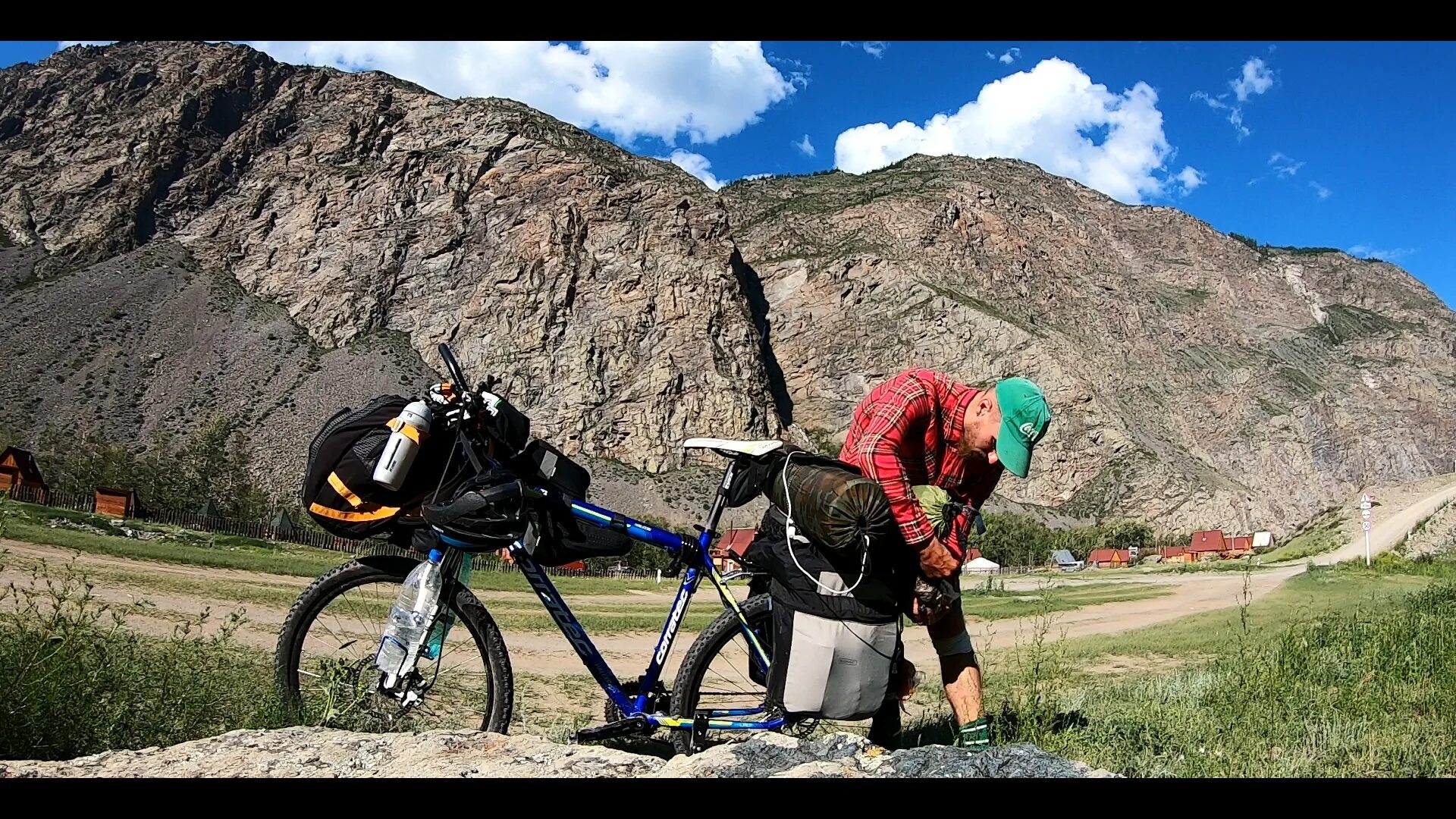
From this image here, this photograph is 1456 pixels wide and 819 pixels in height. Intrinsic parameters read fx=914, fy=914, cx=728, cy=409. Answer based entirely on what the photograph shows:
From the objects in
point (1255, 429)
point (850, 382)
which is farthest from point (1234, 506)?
point (850, 382)

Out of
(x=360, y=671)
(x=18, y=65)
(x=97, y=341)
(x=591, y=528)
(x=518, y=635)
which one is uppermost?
(x=18, y=65)

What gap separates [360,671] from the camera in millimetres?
4133

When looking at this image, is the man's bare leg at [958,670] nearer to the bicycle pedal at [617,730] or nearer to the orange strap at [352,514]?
the bicycle pedal at [617,730]

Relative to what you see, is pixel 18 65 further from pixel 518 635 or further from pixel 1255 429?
pixel 1255 429

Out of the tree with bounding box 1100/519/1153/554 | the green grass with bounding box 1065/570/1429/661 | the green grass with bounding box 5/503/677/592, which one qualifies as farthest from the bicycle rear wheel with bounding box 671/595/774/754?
the tree with bounding box 1100/519/1153/554

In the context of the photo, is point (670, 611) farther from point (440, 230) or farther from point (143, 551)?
point (440, 230)

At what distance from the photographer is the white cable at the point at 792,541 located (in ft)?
12.9

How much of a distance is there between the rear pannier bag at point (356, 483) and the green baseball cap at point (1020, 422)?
2.58 meters

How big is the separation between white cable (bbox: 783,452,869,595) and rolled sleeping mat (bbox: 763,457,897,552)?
8 cm

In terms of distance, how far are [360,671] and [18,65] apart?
671ft

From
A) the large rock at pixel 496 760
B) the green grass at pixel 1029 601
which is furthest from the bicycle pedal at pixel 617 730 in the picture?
the green grass at pixel 1029 601

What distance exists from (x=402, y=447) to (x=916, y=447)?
7.73 feet

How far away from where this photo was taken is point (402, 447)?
13.1ft

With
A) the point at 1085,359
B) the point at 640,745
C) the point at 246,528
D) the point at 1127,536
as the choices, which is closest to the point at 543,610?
the point at 640,745
